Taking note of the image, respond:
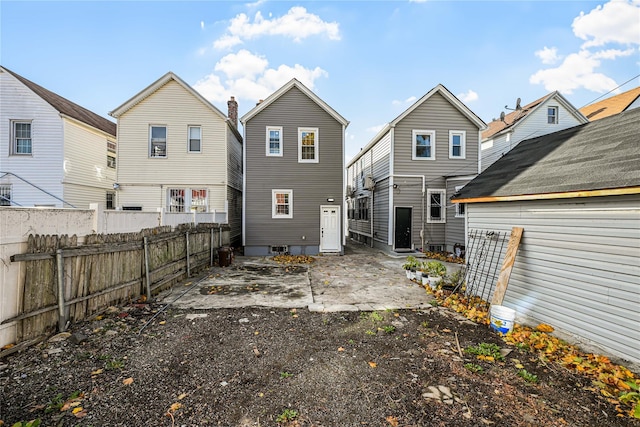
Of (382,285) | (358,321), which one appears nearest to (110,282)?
(358,321)

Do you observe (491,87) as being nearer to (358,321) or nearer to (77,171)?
A: (358,321)

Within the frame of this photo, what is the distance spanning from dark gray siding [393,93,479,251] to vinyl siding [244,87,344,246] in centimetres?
305

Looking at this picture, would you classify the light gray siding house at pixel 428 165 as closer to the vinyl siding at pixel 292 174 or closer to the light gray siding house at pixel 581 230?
the vinyl siding at pixel 292 174

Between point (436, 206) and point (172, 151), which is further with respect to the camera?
point (436, 206)

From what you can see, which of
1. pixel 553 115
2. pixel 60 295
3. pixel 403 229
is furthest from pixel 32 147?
pixel 553 115

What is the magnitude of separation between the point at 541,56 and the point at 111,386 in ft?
Result: 55.7

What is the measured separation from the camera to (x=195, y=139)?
13953mm

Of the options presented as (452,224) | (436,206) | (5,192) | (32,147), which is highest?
(32,147)

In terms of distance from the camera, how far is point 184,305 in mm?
5965

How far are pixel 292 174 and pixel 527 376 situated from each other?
38.4 ft

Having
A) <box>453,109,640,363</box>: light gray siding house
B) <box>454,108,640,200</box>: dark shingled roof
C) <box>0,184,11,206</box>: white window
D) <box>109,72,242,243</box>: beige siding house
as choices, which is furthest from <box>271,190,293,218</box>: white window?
<box>0,184,11,206</box>: white window

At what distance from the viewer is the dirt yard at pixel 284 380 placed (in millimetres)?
2689

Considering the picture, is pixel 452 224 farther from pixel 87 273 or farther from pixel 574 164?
pixel 87 273

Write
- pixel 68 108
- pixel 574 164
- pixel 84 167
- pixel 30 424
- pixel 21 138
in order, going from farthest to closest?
pixel 84 167 < pixel 68 108 < pixel 21 138 < pixel 574 164 < pixel 30 424
